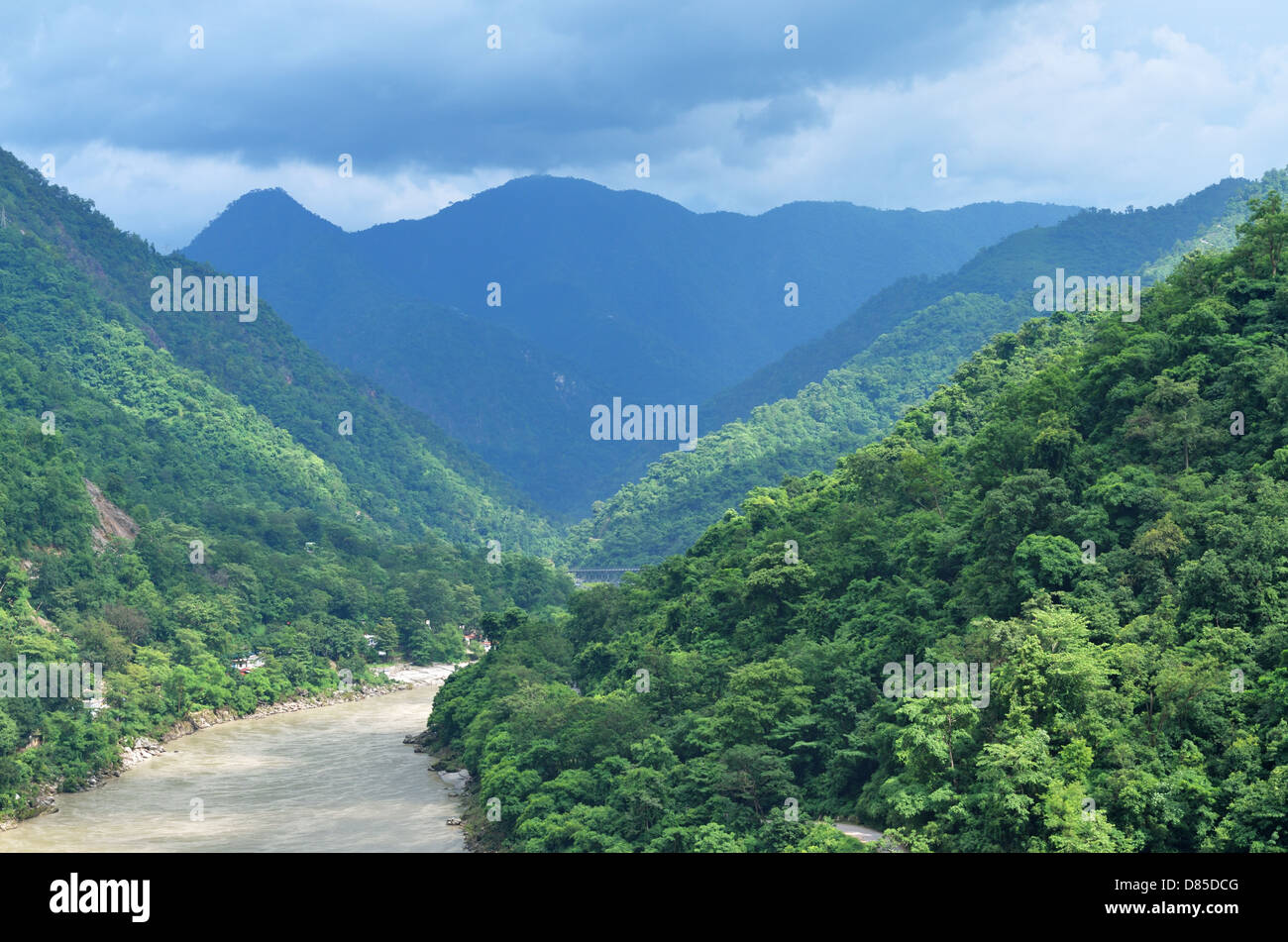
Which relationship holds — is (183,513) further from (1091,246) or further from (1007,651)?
(1091,246)

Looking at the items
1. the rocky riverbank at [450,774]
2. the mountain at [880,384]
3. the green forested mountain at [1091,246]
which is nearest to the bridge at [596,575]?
the mountain at [880,384]

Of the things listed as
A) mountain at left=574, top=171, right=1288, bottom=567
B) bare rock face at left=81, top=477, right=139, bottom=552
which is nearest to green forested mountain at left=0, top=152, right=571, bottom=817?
bare rock face at left=81, top=477, right=139, bottom=552

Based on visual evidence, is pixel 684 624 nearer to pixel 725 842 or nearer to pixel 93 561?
pixel 725 842

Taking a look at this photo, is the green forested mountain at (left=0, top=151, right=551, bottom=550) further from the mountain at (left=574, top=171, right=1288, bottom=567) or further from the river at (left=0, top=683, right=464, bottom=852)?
the river at (left=0, top=683, right=464, bottom=852)

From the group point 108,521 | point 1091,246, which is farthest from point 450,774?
point 1091,246

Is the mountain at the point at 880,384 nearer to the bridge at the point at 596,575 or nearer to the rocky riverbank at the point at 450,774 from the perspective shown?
the bridge at the point at 596,575
